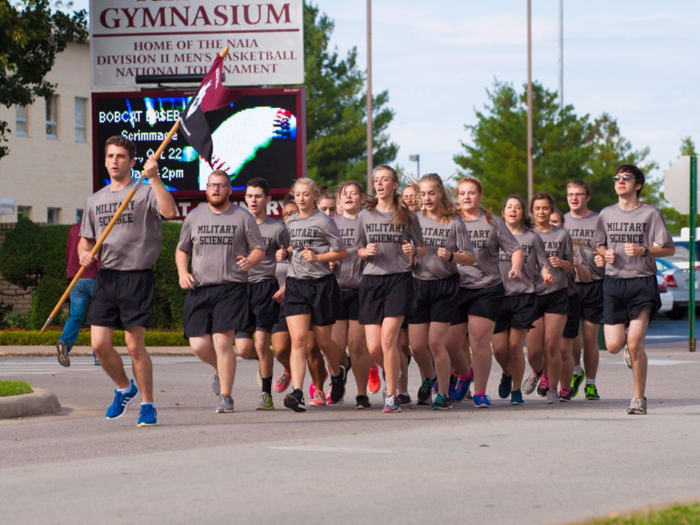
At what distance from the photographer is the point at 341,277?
13.3 m

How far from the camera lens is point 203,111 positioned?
12.7 m

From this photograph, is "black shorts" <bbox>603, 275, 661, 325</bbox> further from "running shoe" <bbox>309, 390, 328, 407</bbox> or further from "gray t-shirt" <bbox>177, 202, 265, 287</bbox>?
"gray t-shirt" <bbox>177, 202, 265, 287</bbox>

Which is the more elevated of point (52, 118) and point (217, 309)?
point (52, 118)

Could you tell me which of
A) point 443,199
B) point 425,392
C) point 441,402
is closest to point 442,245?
point 443,199

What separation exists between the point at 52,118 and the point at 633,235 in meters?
38.4

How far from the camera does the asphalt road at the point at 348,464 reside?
699 centimetres

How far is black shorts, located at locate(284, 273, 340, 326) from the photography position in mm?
12305

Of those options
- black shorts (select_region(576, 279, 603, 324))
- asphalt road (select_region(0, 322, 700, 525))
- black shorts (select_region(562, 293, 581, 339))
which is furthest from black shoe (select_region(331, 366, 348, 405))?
black shorts (select_region(576, 279, 603, 324))

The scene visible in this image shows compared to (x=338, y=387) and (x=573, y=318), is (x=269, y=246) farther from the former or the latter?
(x=573, y=318)

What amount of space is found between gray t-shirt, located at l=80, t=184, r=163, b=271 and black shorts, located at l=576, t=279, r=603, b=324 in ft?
15.5

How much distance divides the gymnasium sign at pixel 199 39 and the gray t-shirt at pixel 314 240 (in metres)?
12.8

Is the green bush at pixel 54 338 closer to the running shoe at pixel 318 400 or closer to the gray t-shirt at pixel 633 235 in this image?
the running shoe at pixel 318 400

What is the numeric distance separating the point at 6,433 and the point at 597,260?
494cm

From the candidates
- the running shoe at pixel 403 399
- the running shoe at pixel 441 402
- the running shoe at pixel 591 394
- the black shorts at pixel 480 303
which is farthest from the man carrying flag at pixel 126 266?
the running shoe at pixel 591 394
